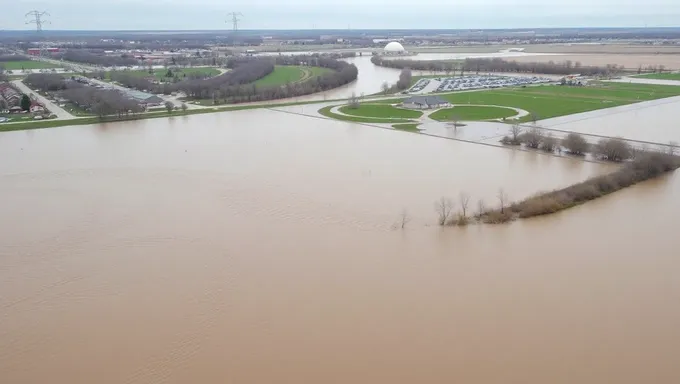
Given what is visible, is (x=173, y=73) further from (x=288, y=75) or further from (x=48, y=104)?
(x=48, y=104)

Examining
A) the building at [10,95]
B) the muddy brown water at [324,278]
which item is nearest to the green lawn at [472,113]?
the muddy brown water at [324,278]

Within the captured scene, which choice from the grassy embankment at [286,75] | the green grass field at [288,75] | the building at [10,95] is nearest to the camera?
the building at [10,95]

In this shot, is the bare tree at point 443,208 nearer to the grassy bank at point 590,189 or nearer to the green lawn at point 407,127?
the grassy bank at point 590,189

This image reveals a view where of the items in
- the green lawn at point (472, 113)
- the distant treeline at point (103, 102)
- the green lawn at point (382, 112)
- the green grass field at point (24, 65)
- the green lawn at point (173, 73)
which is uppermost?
the green grass field at point (24, 65)

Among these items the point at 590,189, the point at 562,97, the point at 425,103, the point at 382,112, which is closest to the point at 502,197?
the point at 590,189

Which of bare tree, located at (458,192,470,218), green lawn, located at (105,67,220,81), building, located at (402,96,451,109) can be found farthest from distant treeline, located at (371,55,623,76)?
bare tree, located at (458,192,470,218)
